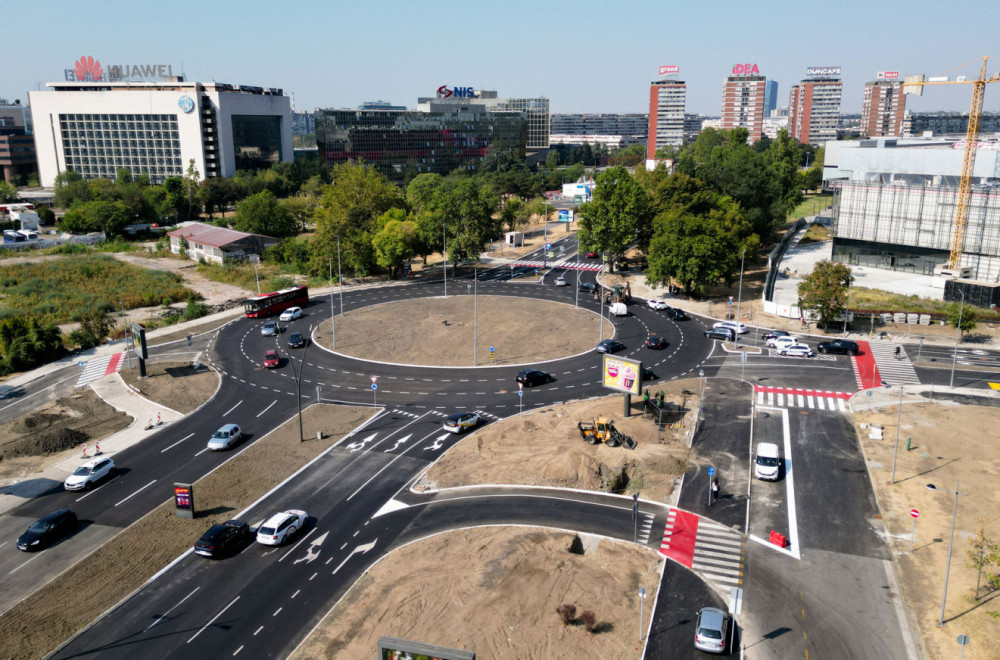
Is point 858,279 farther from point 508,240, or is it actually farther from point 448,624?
point 448,624

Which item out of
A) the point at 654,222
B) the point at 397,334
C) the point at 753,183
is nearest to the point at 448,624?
the point at 397,334

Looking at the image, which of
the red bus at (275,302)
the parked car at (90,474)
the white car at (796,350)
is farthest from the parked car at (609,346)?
the parked car at (90,474)

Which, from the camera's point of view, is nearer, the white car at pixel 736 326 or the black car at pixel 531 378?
the black car at pixel 531 378

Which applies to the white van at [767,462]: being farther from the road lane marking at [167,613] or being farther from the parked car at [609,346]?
the road lane marking at [167,613]

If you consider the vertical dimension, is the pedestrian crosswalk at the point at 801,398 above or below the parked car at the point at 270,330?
below

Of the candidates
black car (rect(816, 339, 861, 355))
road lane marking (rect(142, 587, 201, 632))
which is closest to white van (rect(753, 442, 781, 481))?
black car (rect(816, 339, 861, 355))

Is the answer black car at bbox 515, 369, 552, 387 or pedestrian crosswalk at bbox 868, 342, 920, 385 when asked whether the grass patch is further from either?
pedestrian crosswalk at bbox 868, 342, 920, 385

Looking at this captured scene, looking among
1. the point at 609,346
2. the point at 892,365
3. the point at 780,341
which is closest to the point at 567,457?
the point at 609,346
